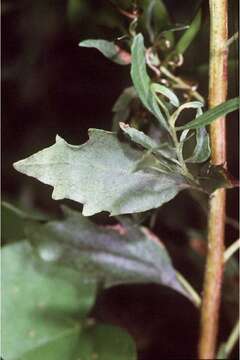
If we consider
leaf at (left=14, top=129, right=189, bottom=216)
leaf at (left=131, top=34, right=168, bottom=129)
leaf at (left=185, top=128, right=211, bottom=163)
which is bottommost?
leaf at (left=14, top=129, right=189, bottom=216)

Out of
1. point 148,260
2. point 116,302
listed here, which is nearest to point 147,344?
point 116,302

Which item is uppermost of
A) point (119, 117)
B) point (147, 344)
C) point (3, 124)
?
point (119, 117)

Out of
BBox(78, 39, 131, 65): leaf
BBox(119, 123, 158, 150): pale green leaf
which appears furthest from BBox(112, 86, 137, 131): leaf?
BBox(119, 123, 158, 150): pale green leaf

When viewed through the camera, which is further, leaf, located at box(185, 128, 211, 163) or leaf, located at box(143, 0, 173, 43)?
leaf, located at box(143, 0, 173, 43)

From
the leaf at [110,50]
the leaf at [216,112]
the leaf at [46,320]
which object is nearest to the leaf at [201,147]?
the leaf at [216,112]

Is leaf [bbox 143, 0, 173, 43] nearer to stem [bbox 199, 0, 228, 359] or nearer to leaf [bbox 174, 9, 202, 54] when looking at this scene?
leaf [bbox 174, 9, 202, 54]

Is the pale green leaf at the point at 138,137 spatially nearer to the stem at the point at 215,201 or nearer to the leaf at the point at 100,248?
the stem at the point at 215,201

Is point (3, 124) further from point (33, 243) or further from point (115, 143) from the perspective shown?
point (115, 143)
